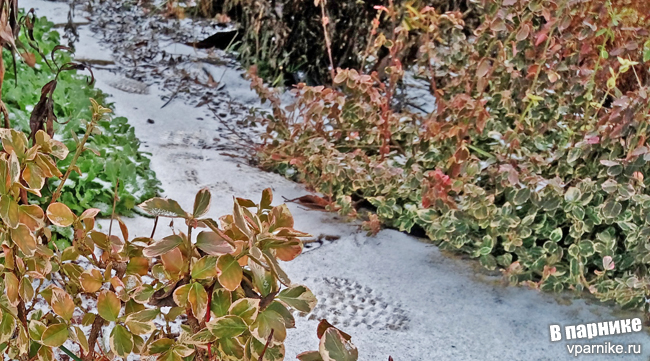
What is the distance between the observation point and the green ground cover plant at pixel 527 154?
63.9 inches

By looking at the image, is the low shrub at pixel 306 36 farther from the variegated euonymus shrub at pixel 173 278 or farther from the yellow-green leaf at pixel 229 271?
the yellow-green leaf at pixel 229 271

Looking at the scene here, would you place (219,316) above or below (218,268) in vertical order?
below

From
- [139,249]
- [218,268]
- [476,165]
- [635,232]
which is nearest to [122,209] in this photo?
[139,249]

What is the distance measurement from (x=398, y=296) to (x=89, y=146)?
1.04 metres

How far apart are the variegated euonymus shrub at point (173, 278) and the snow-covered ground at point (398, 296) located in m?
0.61

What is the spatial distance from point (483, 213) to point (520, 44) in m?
0.56

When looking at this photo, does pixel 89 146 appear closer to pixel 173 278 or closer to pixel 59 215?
pixel 59 215

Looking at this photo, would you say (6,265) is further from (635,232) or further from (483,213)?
(635,232)

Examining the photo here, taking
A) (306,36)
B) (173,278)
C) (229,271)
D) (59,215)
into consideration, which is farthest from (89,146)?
(306,36)

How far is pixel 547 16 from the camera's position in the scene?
1711mm

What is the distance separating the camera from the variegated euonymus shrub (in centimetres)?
85

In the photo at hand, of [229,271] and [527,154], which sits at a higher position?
[229,271]

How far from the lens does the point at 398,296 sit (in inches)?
70.6

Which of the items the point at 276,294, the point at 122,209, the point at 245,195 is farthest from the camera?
the point at 245,195
